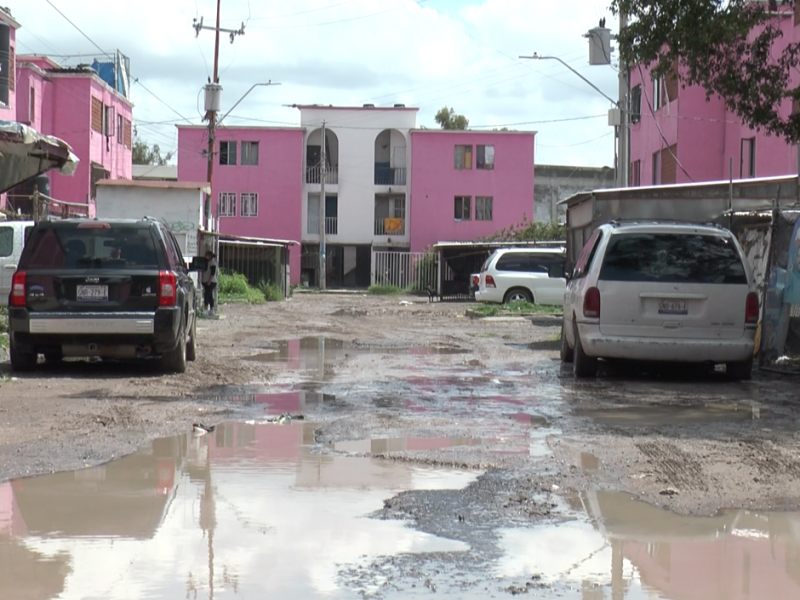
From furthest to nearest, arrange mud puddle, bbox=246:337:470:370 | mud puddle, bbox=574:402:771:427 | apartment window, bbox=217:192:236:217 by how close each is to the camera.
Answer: apartment window, bbox=217:192:236:217 → mud puddle, bbox=246:337:470:370 → mud puddle, bbox=574:402:771:427

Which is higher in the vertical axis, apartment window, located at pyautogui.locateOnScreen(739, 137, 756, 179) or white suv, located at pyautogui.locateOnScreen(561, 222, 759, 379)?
apartment window, located at pyautogui.locateOnScreen(739, 137, 756, 179)

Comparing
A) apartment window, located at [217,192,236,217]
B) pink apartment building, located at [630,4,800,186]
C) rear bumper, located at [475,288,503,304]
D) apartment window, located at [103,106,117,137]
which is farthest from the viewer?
apartment window, located at [217,192,236,217]

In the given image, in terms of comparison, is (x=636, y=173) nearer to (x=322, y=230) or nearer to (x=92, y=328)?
(x=322, y=230)

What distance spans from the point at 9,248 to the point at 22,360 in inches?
402

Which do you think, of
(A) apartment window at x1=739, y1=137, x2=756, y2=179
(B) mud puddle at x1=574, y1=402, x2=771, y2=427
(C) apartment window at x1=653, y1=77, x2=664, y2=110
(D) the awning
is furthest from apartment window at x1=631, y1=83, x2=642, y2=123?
(B) mud puddle at x1=574, y1=402, x2=771, y2=427

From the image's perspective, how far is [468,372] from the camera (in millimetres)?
13875

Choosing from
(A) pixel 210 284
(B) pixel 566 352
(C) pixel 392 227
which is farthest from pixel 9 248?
(C) pixel 392 227

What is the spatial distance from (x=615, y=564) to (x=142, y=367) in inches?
365

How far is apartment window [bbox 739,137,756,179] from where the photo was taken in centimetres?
3100

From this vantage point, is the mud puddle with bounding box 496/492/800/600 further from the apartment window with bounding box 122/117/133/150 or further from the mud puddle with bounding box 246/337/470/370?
the apartment window with bounding box 122/117/133/150

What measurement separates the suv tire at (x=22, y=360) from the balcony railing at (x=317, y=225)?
2048 inches

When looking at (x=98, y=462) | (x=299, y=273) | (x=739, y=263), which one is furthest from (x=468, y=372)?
(x=299, y=273)

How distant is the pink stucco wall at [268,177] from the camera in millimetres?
63625

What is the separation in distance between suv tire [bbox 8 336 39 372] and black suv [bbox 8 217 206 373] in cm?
1
